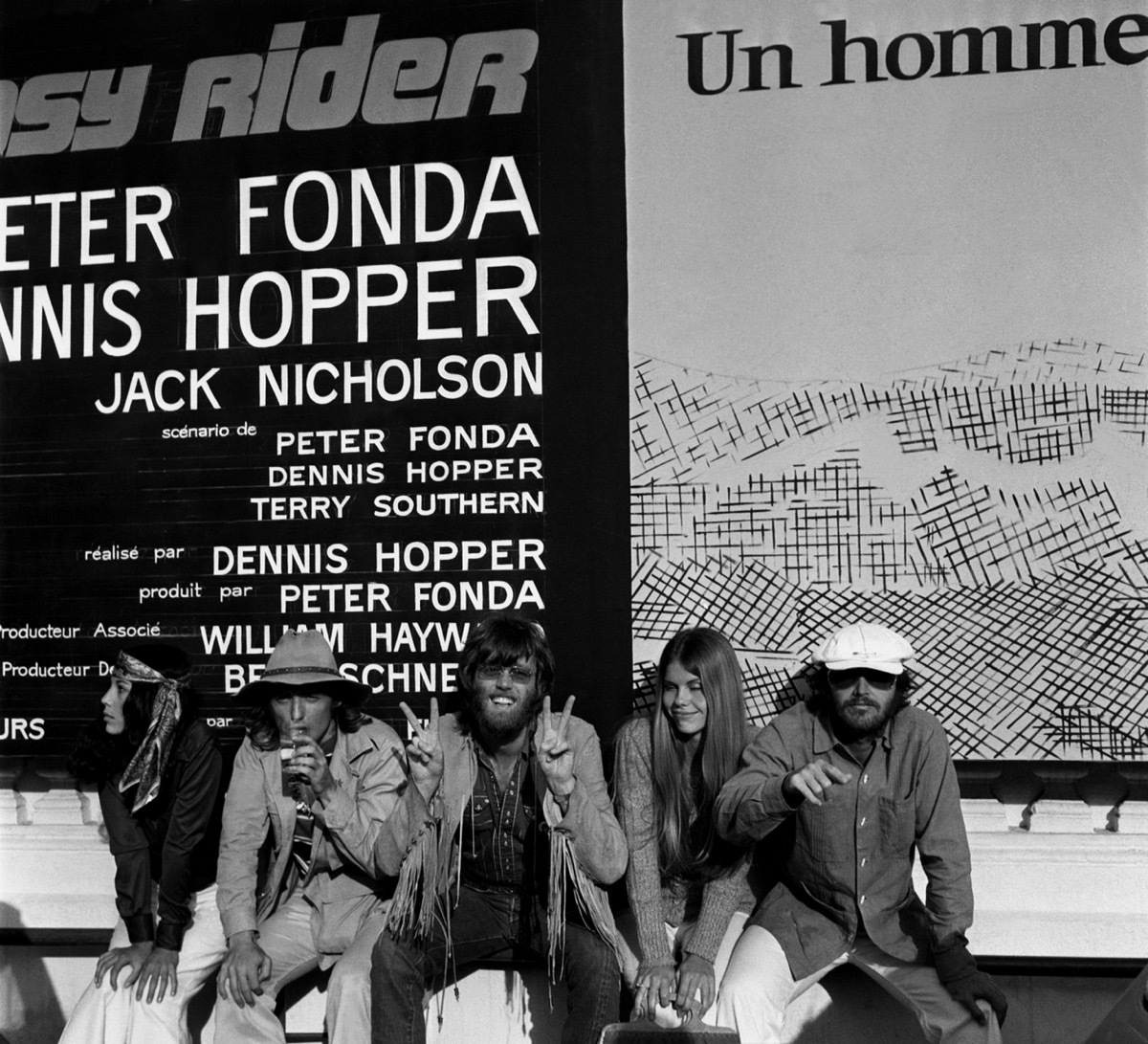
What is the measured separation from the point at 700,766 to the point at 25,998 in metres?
2.57

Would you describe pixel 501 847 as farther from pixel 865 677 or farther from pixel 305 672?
pixel 865 677

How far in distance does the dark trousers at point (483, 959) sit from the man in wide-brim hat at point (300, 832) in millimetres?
166

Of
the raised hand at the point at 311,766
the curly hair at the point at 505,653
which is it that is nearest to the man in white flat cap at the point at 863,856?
the curly hair at the point at 505,653

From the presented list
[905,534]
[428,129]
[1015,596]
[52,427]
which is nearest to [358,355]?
[428,129]

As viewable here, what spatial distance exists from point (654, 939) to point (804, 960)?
43 cm

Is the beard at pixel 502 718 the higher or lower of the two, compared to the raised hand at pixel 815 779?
higher

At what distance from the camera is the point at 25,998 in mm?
4863

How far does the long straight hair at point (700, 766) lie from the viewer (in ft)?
13.7

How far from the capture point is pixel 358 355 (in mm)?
4797

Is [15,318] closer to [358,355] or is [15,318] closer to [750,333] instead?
[358,355]

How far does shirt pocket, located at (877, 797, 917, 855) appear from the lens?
157 inches

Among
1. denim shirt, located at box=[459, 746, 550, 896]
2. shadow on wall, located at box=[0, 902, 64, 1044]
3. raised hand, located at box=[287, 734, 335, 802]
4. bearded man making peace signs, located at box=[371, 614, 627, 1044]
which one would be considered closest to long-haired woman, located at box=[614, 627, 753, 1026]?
bearded man making peace signs, located at box=[371, 614, 627, 1044]

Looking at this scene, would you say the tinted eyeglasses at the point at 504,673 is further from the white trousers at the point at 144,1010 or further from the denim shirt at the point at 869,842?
the white trousers at the point at 144,1010

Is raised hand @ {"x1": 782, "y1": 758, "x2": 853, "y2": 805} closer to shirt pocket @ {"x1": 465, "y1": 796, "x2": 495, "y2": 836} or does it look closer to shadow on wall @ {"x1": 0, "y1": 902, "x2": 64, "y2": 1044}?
shirt pocket @ {"x1": 465, "y1": 796, "x2": 495, "y2": 836}
